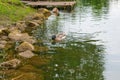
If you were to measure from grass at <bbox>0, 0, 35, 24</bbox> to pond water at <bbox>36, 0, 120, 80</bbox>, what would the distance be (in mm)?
3191

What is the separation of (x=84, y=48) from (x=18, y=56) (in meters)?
4.96

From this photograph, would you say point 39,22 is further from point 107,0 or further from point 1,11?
point 107,0

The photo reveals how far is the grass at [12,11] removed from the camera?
35.8m

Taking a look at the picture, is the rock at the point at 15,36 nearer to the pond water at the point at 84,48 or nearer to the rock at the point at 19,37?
the rock at the point at 19,37

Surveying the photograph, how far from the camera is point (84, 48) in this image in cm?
2525

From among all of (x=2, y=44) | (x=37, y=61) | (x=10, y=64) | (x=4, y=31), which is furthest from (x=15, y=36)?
(x=10, y=64)

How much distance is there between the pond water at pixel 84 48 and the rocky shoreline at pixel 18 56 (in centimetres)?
88

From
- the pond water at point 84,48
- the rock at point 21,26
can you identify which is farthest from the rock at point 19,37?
the rock at point 21,26

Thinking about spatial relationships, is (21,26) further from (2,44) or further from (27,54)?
(27,54)

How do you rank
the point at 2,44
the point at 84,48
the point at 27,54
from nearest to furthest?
the point at 27,54 < the point at 84,48 < the point at 2,44

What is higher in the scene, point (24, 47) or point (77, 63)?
point (24, 47)

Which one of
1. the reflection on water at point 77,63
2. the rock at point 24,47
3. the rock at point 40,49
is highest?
the rock at point 24,47

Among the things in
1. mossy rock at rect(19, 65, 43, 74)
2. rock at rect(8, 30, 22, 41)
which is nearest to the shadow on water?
mossy rock at rect(19, 65, 43, 74)

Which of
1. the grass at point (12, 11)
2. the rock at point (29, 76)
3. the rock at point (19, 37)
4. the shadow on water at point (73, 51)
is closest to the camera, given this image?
the rock at point (29, 76)
